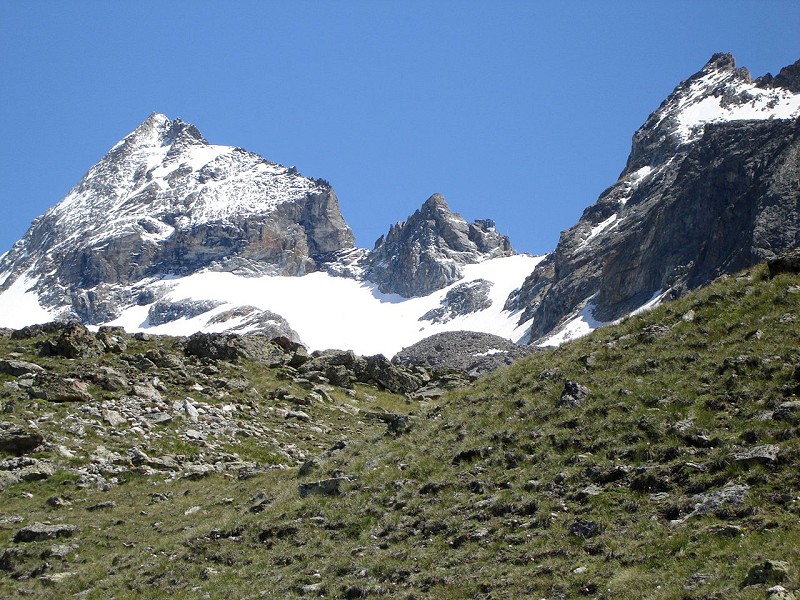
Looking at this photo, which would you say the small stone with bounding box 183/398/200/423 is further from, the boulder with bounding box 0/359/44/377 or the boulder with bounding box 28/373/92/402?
the boulder with bounding box 0/359/44/377

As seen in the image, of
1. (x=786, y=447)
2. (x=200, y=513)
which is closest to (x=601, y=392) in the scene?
(x=786, y=447)

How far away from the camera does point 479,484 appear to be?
18703 mm

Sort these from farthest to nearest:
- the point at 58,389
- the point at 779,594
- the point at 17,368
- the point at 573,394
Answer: the point at 17,368
the point at 58,389
the point at 573,394
the point at 779,594

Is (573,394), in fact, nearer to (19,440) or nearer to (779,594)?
(779,594)

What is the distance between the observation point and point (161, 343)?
142 ft

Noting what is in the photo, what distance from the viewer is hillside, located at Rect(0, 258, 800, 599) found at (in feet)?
45.7

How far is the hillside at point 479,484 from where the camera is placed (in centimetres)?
1393

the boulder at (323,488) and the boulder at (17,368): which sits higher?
the boulder at (17,368)

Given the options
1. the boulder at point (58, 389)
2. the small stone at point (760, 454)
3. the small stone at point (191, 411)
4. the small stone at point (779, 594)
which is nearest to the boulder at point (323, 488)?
the small stone at point (760, 454)

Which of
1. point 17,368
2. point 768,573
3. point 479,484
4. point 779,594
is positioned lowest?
point 779,594

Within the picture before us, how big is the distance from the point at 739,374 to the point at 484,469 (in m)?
6.45

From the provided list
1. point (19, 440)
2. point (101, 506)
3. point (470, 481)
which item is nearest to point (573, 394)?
point (470, 481)

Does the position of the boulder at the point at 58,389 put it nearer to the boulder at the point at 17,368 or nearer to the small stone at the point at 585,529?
the boulder at the point at 17,368

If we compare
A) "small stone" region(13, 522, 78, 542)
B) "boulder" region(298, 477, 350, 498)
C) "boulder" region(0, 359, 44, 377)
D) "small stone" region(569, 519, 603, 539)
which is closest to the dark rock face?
"boulder" region(0, 359, 44, 377)
